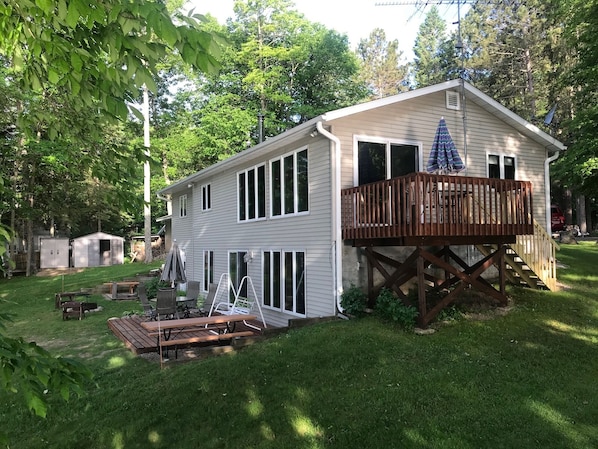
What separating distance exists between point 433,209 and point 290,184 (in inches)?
160

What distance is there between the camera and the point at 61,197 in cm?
2831

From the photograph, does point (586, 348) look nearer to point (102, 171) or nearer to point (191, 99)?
point (102, 171)

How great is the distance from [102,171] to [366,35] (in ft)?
137

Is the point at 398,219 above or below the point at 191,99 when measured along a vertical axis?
below

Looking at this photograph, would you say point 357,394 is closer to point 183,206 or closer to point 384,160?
point 384,160

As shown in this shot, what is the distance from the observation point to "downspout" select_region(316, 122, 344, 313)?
31.3ft

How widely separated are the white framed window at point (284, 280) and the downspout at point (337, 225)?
144cm

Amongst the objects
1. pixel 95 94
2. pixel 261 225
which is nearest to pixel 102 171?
pixel 95 94

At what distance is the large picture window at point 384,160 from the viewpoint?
10156 millimetres

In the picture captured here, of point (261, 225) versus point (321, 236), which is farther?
point (261, 225)

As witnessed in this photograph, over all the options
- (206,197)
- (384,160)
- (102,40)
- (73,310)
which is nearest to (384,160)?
(384,160)

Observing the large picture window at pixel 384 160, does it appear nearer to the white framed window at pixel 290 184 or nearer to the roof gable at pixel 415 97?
the roof gable at pixel 415 97

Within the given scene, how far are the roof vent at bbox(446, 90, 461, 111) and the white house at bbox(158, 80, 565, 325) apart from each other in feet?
0.09

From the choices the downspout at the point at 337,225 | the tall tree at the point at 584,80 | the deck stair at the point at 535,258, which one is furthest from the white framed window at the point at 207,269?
the tall tree at the point at 584,80
